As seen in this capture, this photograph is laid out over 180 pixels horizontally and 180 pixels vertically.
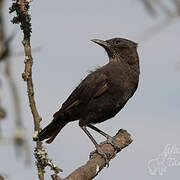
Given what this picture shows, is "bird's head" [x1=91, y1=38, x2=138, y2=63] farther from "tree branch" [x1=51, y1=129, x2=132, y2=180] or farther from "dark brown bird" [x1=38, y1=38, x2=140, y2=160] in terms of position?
"tree branch" [x1=51, y1=129, x2=132, y2=180]

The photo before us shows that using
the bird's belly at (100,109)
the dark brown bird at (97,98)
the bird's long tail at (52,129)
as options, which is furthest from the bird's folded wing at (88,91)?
the bird's long tail at (52,129)

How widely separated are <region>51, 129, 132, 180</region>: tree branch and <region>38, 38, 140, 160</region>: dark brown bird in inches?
26.7

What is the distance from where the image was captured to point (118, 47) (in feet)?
24.2

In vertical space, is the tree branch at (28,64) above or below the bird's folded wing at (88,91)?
below

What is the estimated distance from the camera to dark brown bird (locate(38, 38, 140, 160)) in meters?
6.29

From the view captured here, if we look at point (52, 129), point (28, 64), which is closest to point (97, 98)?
point (52, 129)

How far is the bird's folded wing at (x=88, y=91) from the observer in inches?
248

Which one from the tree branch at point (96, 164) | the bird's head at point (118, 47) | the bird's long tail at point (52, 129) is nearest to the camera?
the tree branch at point (96, 164)

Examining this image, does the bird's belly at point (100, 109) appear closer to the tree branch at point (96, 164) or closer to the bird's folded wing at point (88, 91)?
the bird's folded wing at point (88, 91)

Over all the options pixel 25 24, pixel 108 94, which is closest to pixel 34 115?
pixel 25 24

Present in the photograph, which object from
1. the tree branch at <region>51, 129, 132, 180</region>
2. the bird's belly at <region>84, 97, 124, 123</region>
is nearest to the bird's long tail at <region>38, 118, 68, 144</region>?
the bird's belly at <region>84, 97, 124, 123</region>

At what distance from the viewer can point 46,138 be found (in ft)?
20.7

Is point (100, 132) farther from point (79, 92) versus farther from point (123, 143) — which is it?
point (123, 143)

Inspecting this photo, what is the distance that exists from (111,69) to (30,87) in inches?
156
